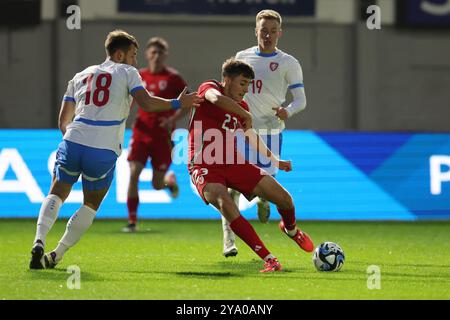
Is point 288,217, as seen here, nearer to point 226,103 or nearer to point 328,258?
point 328,258

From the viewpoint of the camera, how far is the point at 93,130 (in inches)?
316

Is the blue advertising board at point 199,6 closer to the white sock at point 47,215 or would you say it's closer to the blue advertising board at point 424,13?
the blue advertising board at point 424,13

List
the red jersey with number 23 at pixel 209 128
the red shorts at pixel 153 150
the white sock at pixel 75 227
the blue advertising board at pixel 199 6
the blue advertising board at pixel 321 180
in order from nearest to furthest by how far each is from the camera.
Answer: the white sock at pixel 75 227 < the red jersey with number 23 at pixel 209 128 < the red shorts at pixel 153 150 < the blue advertising board at pixel 321 180 < the blue advertising board at pixel 199 6

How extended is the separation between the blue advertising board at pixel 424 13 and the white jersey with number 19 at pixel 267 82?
9176 mm

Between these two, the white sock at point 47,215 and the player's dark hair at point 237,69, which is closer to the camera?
the white sock at point 47,215

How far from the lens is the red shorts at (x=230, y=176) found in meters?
8.08

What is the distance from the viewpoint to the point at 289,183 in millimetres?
13180

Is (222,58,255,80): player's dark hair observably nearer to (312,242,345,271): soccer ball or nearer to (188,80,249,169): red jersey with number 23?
(188,80,249,169): red jersey with number 23

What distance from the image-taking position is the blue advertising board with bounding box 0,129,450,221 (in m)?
13.1

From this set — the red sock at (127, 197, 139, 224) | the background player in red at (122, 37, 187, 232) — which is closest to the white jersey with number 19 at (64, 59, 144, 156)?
the red sock at (127, 197, 139, 224)

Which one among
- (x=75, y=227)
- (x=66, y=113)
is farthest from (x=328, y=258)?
(x=66, y=113)

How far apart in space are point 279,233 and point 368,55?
26.6ft

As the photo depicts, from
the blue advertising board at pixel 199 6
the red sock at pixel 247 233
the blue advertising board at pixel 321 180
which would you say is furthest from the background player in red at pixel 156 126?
the blue advertising board at pixel 199 6

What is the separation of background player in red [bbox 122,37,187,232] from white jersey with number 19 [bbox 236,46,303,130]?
2.61 metres
